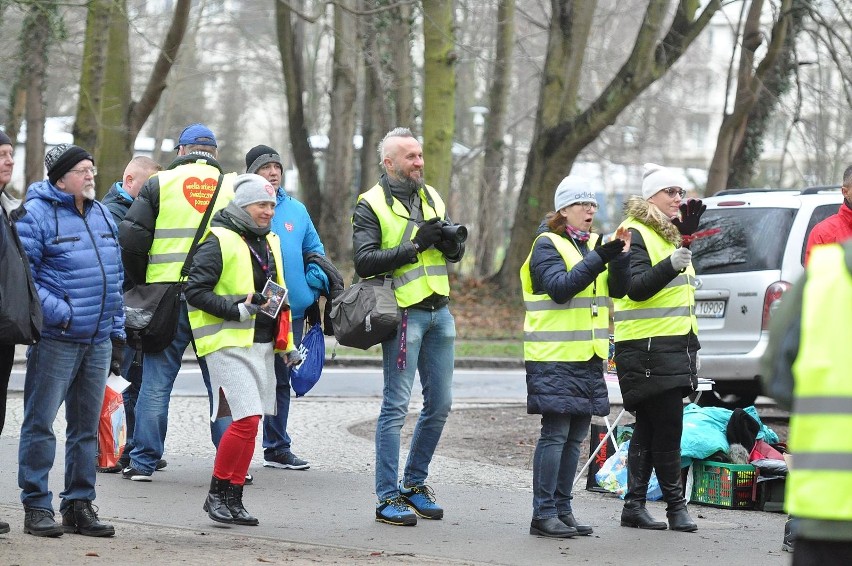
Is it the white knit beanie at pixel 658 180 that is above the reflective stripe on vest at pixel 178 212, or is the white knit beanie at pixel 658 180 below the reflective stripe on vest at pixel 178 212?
above

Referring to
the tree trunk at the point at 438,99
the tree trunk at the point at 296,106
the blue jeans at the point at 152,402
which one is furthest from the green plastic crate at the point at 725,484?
the tree trunk at the point at 296,106

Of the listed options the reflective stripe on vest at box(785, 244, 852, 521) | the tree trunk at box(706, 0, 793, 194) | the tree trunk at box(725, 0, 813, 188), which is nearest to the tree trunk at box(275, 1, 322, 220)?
the tree trunk at box(706, 0, 793, 194)

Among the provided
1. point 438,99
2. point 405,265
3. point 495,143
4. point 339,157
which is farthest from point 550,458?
point 339,157

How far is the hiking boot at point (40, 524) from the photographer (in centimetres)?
660

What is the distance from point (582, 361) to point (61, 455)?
4.06 meters

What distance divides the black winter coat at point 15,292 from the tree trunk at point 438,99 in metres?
14.3

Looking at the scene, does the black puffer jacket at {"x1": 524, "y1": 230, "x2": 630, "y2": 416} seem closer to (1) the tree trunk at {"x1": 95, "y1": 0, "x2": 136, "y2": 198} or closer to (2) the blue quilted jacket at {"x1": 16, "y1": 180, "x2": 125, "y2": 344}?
(2) the blue quilted jacket at {"x1": 16, "y1": 180, "x2": 125, "y2": 344}

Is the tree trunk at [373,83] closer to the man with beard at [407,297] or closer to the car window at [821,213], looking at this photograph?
the car window at [821,213]

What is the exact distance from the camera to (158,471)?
8867mm

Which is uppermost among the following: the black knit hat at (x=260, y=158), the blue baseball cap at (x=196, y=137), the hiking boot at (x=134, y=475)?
the blue baseball cap at (x=196, y=137)

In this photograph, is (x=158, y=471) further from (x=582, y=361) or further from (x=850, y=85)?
(x=850, y=85)

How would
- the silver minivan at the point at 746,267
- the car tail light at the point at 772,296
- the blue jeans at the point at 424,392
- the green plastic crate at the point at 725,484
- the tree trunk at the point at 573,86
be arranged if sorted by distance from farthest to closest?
1. the tree trunk at the point at 573,86
2. the silver minivan at the point at 746,267
3. the car tail light at the point at 772,296
4. the green plastic crate at the point at 725,484
5. the blue jeans at the point at 424,392

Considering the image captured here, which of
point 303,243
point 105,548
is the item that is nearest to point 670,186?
point 303,243

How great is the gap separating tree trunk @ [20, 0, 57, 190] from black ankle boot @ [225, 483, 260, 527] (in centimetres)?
846
